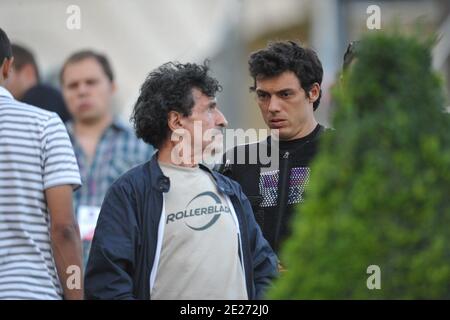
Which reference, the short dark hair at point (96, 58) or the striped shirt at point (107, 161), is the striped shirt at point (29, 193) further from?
the short dark hair at point (96, 58)

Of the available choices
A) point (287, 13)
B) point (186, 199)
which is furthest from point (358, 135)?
point (287, 13)

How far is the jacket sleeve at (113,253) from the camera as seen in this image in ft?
17.4

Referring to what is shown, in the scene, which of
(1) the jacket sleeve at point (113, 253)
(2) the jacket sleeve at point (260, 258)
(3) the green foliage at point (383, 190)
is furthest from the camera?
(2) the jacket sleeve at point (260, 258)

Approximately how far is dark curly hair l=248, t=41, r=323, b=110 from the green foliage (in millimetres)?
2074

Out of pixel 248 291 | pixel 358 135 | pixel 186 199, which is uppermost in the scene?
pixel 358 135

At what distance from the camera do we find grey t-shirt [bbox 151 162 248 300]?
5.37 metres

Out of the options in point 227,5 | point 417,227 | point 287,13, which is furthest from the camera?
point 287,13

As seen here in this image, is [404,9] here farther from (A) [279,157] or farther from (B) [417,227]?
(B) [417,227]

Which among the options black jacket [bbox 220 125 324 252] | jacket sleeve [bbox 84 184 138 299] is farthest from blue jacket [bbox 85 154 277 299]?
black jacket [bbox 220 125 324 252]

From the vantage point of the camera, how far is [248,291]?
18.3ft

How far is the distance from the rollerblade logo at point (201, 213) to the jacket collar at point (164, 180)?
83 mm

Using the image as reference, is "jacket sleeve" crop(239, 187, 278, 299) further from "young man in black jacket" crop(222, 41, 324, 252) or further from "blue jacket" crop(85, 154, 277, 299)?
"young man in black jacket" crop(222, 41, 324, 252)

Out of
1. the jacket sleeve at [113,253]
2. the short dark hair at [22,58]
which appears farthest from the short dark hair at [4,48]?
the short dark hair at [22,58]
